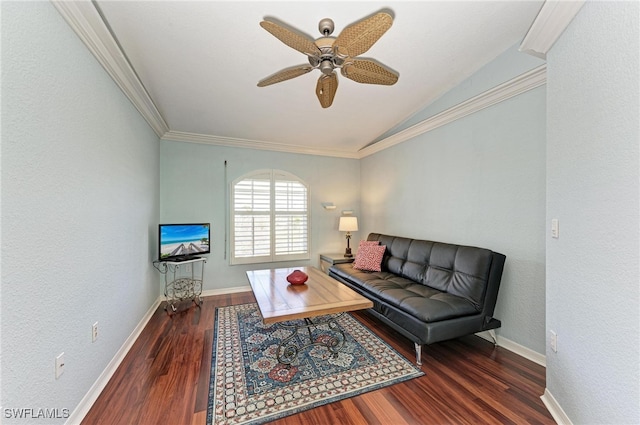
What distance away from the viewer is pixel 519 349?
2426 millimetres

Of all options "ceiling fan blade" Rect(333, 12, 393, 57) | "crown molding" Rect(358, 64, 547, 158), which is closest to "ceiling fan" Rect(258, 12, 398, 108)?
"ceiling fan blade" Rect(333, 12, 393, 57)

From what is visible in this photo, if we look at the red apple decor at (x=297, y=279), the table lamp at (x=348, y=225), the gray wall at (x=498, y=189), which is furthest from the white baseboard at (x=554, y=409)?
the table lamp at (x=348, y=225)

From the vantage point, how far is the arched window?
4.34 m

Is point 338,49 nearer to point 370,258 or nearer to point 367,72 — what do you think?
point 367,72

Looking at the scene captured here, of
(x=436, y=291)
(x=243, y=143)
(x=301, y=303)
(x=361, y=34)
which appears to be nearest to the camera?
(x=361, y=34)

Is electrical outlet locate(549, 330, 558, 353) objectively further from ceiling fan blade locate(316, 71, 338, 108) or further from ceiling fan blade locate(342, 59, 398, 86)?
ceiling fan blade locate(316, 71, 338, 108)

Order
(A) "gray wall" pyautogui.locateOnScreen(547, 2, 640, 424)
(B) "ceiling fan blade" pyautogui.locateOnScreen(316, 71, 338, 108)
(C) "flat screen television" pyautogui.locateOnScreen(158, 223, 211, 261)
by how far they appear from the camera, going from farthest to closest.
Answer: (C) "flat screen television" pyautogui.locateOnScreen(158, 223, 211, 261) < (B) "ceiling fan blade" pyautogui.locateOnScreen(316, 71, 338, 108) < (A) "gray wall" pyautogui.locateOnScreen(547, 2, 640, 424)

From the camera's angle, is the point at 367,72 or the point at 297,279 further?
the point at 297,279

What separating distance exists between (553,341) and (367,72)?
2.34 meters

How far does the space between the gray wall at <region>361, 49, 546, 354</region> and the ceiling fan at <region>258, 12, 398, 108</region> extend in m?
1.44

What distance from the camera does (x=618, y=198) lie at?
1.21m

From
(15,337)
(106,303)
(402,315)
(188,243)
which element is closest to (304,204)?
(188,243)

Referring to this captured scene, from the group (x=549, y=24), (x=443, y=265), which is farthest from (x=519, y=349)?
(x=549, y=24)

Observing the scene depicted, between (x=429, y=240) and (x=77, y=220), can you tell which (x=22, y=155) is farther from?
(x=429, y=240)
